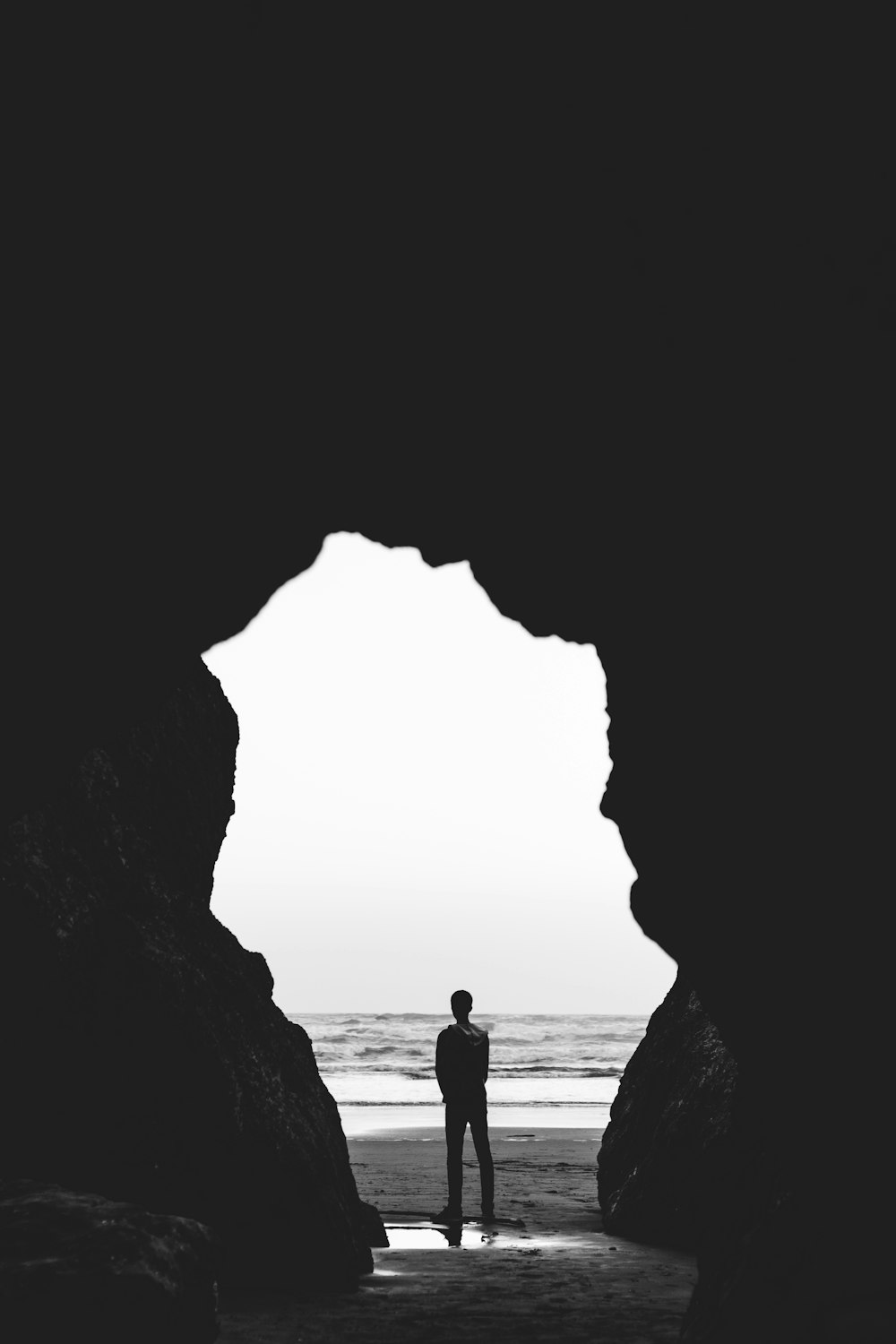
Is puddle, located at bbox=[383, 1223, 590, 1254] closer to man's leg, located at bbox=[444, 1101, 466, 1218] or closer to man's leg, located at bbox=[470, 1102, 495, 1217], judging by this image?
man's leg, located at bbox=[444, 1101, 466, 1218]

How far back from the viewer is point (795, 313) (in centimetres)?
391

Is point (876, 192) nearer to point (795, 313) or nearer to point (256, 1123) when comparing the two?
point (795, 313)

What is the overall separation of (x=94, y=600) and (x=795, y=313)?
2.84 metres

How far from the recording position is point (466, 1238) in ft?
27.6

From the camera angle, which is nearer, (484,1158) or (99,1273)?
(99,1273)

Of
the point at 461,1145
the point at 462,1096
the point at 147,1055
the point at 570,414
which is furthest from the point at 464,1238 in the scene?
the point at 570,414

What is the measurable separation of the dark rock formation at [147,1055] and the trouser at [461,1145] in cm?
188

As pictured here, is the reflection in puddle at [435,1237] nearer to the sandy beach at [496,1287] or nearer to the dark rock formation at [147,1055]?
the sandy beach at [496,1287]

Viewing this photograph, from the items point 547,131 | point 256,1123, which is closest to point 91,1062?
point 256,1123

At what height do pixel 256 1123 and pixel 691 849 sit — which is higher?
pixel 691 849

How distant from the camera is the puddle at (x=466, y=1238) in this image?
8.12 meters

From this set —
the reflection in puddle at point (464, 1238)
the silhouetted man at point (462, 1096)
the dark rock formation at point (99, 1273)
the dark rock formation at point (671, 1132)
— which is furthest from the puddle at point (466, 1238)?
the dark rock formation at point (99, 1273)

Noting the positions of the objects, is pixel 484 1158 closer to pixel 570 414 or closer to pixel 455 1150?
pixel 455 1150

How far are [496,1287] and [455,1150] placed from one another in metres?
2.54
